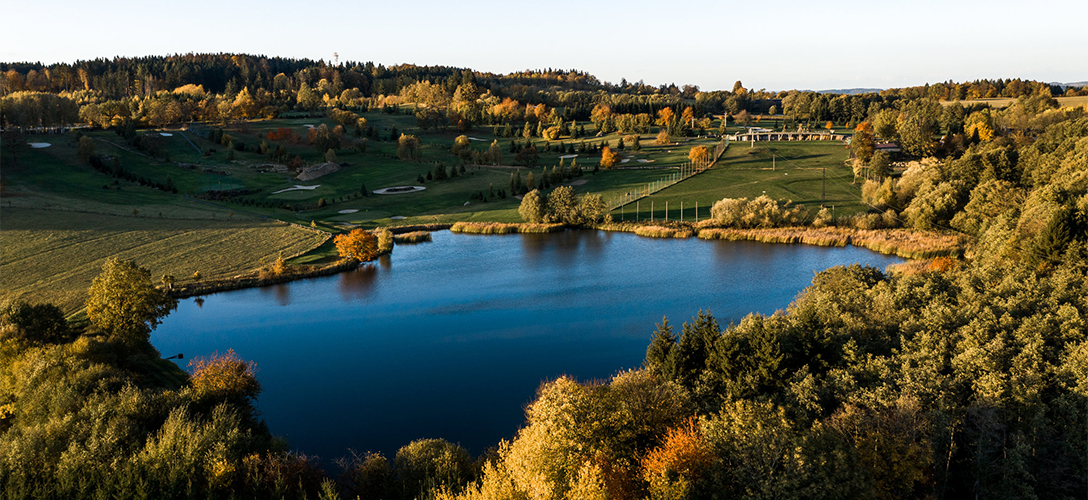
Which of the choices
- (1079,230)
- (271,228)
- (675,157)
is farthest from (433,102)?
(1079,230)

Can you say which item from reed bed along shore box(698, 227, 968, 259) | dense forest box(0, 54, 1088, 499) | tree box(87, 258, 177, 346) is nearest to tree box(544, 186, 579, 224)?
reed bed along shore box(698, 227, 968, 259)

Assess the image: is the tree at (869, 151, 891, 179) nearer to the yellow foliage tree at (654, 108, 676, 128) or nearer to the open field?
the yellow foliage tree at (654, 108, 676, 128)

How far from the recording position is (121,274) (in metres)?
36.4

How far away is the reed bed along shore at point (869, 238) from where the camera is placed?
56.0 meters

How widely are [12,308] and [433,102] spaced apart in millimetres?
142102

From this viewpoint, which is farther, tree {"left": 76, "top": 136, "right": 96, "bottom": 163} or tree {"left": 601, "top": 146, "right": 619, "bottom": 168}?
tree {"left": 601, "top": 146, "right": 619, "bottom": 168}

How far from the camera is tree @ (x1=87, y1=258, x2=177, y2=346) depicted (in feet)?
118

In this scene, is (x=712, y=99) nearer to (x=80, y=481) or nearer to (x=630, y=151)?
(x=630, y=151)

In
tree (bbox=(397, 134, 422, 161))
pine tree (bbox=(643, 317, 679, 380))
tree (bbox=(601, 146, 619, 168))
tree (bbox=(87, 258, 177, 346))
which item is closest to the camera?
pine tree (bbox=(643, 317, 679, 380))

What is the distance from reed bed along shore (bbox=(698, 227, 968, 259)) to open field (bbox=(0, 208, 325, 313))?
145ft

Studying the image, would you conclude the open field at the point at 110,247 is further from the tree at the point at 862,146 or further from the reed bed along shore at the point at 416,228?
the tree at the point at 862,146

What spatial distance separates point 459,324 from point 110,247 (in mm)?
37245

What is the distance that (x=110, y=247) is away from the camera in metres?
56.8

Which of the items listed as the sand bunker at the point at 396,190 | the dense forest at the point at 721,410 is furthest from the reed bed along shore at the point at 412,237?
Answer: the dense forest at the point at 721,410
